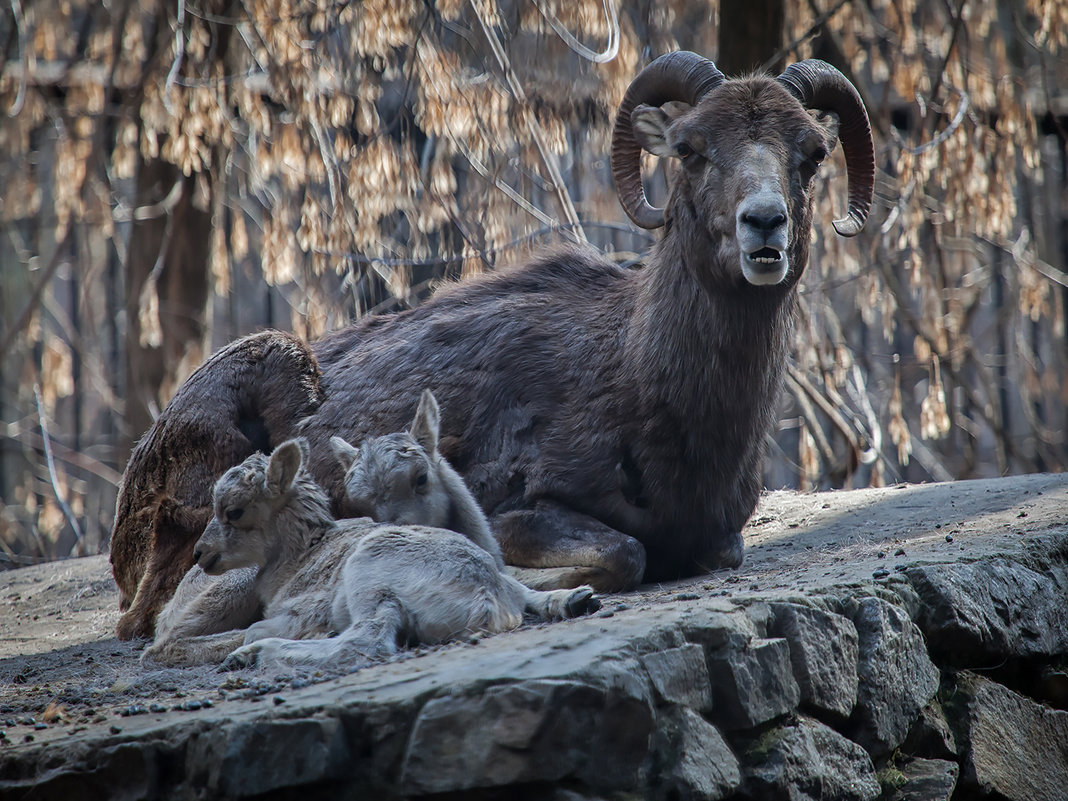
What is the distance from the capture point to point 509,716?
277 centimetres

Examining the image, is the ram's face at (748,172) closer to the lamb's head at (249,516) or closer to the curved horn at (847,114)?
the curved horn at (847,114)

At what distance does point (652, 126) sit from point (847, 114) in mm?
951

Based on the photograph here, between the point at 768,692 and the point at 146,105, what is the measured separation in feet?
22.5

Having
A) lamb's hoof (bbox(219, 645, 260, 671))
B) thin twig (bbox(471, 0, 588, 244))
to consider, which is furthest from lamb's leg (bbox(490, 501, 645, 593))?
thin twig (bbox(471, 0, 588, 244))

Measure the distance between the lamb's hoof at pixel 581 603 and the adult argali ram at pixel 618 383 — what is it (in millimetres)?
925

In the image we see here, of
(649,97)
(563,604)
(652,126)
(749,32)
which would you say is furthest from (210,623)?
(749,32)

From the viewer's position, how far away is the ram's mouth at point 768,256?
189 inches

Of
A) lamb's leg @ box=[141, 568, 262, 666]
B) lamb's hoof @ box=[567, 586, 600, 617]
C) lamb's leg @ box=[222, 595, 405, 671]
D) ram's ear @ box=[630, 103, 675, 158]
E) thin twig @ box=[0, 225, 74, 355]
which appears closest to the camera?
lamb's leg @ box=[222, 595, 405, 671]

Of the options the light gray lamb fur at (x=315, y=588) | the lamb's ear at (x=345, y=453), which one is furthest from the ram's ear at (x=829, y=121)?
the light gray lamb fur at (x=315, y=588)

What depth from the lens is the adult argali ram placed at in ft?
16.9

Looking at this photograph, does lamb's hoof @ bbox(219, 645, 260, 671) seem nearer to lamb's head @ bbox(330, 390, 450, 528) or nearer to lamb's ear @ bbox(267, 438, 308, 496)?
lamb's ear @ bbox(267, 438, 308, 496)

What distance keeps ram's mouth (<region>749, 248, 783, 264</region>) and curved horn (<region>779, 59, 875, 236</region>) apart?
3.50 feet

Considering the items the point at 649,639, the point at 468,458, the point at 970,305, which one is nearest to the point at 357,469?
the point at 468,458

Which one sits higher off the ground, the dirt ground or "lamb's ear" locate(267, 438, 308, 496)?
"lamb's ear" locate(267, 438, 308, 496)
